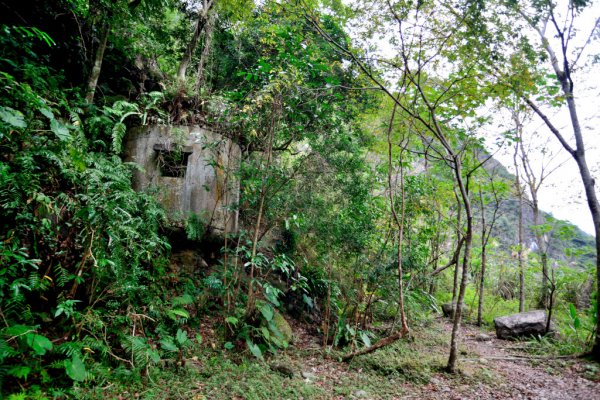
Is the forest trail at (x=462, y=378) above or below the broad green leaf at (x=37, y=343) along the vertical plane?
below

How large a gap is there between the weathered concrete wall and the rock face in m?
7.23

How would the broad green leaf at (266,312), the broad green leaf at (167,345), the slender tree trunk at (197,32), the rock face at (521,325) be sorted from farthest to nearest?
the slender tree trunk at (197,32)
the rock face at (521,325)
the broad green leaf at (266,312)
the broad green leaf at (167,345)

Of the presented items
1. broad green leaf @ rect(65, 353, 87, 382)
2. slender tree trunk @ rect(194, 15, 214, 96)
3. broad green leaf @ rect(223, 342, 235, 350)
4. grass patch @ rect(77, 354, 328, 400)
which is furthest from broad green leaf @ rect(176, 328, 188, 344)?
slender tree trunk @ rect(194, 15, 214, 96)

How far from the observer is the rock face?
303 inches

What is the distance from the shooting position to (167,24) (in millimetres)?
9094

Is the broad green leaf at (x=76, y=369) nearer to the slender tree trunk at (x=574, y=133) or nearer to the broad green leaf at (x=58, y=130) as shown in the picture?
the broad green leaf at (x=58, y=130)

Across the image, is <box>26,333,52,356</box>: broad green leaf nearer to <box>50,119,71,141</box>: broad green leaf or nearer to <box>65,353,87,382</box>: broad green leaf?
<box>65,353,87,382</box>: broad green leaf

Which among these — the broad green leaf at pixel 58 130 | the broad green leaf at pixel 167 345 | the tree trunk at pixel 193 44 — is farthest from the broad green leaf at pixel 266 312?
the tree trunk at pixel 193 44

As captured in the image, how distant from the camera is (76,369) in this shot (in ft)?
9.77

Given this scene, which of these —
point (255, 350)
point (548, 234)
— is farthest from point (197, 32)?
point (548, 234)

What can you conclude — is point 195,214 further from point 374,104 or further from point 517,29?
point 517,29

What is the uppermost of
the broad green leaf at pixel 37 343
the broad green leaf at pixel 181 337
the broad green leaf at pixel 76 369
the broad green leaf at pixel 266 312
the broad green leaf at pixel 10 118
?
the broad green leaf at pixel 10 118

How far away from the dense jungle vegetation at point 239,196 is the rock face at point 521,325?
0.48 m

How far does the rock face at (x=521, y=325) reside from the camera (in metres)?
7.71
